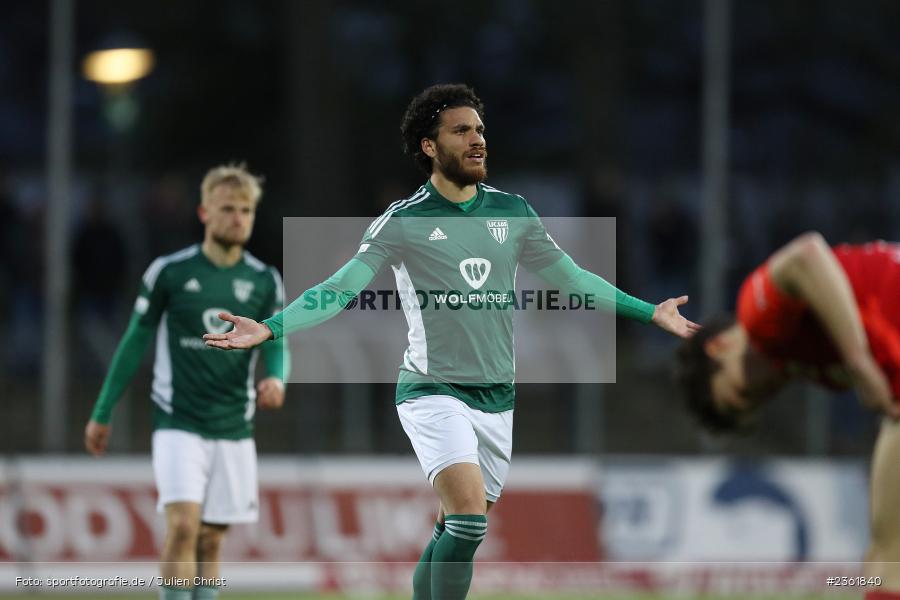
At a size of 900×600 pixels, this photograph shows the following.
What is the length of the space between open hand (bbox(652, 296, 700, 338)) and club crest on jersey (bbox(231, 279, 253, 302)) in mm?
2566

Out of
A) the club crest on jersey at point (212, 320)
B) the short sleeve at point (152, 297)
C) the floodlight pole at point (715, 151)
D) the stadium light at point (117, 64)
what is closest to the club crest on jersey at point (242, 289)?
the club crest on jersey at point (212, 320)

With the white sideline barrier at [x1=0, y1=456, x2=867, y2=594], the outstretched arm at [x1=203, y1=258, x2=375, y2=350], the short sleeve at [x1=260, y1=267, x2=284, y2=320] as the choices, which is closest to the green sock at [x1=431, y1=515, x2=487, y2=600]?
the outstretched arm at [x1=203, y1=258, x2=375, y2=350]

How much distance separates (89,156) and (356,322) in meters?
8.48

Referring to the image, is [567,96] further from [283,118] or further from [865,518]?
[865,518]

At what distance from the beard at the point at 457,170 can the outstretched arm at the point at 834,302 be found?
100 inches

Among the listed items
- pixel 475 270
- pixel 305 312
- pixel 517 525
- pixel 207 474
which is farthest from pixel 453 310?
pixel 517 525

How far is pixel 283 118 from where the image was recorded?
2162 centimetres

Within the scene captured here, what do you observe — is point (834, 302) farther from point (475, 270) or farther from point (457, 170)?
point (457, 170)

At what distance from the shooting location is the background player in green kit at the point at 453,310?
712 cm

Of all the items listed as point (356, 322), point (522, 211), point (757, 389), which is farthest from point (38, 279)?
point (757, 389)

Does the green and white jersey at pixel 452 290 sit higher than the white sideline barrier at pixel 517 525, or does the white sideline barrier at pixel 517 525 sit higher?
the green and white jersey at pixel 452 290

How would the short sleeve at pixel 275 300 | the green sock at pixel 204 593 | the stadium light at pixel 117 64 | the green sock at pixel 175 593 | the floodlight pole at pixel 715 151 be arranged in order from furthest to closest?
the stadium light at pixel 117 64 < the floodlight pole at pixel 715 151 < the short sleeve at pixel 275 300 < the green sock at pixel 204 593 < the green sock at pixel 175 593

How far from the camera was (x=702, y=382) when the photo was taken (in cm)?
541

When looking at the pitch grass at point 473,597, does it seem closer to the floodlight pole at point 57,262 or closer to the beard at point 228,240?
the floodlight pole at point 57,262
